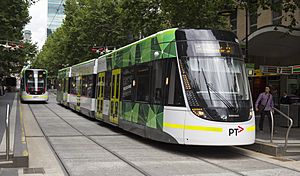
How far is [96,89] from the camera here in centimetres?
1992

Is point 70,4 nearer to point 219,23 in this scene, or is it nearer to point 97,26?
point 97,26

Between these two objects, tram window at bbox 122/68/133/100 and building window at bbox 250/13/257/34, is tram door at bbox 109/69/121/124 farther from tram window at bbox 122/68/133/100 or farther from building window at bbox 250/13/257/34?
building window at bbox 250/13/257/34

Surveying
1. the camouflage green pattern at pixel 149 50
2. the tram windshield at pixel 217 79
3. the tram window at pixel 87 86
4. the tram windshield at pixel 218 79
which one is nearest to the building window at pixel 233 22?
the tram window at pixel 87 86

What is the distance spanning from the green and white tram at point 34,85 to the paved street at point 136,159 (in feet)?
79.0

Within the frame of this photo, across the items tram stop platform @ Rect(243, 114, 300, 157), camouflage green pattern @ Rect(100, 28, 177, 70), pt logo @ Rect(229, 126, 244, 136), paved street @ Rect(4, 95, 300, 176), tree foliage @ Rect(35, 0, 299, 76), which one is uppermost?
tree foliage @ Rect(35, 0, 299, 76)

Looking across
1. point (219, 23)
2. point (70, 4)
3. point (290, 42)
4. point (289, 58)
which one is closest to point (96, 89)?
point (219, 23)

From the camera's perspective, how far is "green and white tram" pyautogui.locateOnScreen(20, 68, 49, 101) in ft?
123

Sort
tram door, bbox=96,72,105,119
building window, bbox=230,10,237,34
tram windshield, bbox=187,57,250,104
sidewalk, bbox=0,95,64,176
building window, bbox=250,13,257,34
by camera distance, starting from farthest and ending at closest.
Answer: building window, bbox=230,10,237,34, building window, bbox=250,13,257,34, tram door, bbox=96,72,105,119, tram windshield, bbox=187,57,250,104, sidewalk, bbox=0,95,64,176

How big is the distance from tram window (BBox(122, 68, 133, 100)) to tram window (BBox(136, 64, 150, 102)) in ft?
2.44

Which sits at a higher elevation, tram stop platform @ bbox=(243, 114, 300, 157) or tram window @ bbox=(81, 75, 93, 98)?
tram window @ bbox=(81, 75, 93, 98)

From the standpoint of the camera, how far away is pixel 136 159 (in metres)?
10.0

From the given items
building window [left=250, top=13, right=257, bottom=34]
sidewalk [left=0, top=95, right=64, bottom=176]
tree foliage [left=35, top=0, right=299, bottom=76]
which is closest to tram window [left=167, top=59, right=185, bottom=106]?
sidewalk [left=0, top=95, right=64, bottom=176]

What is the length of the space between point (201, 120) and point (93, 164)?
2.78 metres

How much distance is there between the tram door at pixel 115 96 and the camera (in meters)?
15.5
